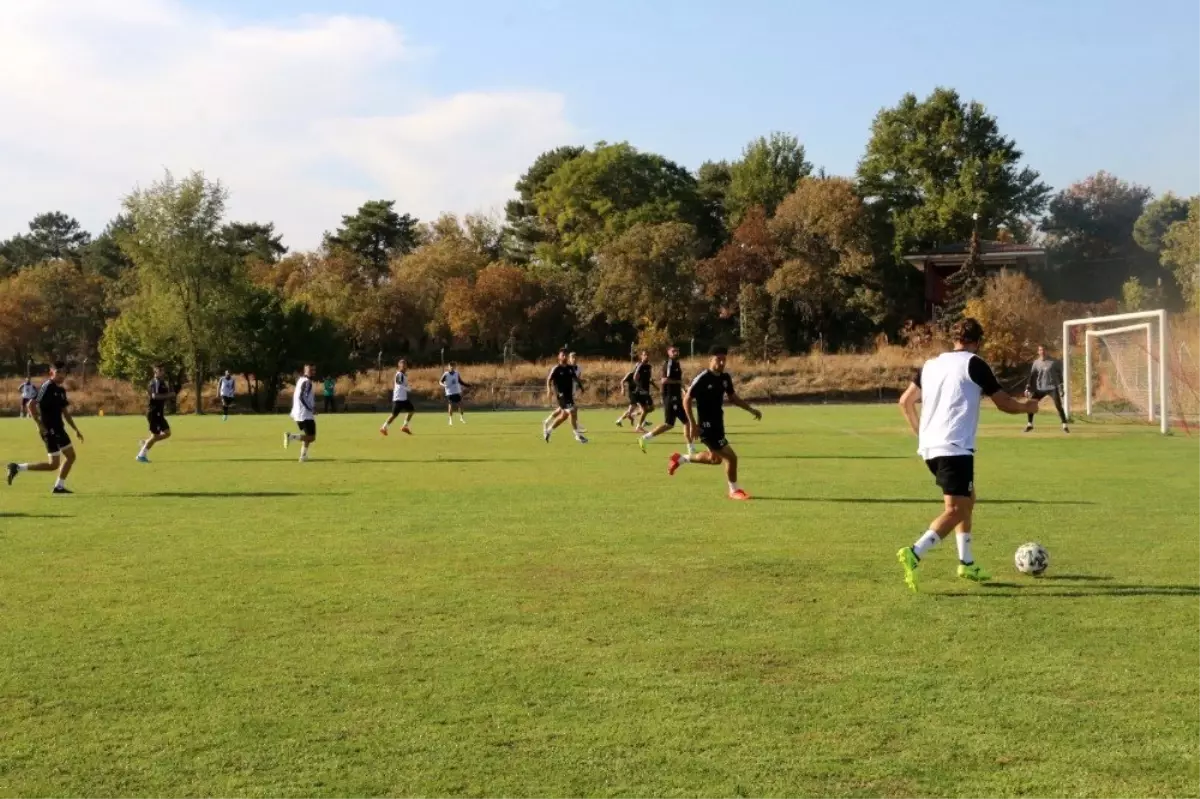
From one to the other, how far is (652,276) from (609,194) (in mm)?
10299

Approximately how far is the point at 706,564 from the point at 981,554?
2263 millimetres

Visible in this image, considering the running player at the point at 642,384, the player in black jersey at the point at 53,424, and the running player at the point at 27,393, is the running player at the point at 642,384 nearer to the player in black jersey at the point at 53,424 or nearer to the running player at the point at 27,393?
the running player at the point at 27,393

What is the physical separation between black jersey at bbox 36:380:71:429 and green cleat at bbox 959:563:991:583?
Answer: 1173cm

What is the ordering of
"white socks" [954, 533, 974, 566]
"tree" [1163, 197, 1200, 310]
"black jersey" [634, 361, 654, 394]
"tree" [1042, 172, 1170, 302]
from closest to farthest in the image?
1. "white socks" [954, 533, 974, 566]
2. "black jersey" [634, 361, 654, 394]
3. "tree" [1163, 197, 1200, 310]
4. "tree" [1042, 172, 1170, 302]

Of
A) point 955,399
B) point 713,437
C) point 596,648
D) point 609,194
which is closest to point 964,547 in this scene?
point 955,399

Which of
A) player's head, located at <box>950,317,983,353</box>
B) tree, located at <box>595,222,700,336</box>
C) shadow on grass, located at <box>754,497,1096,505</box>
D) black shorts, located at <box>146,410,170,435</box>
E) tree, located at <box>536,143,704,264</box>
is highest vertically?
tree, located at <box>536,143,704,264</box>

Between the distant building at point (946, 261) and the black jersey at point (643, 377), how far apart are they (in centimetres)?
4274

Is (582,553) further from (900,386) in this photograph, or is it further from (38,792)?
(900,386)

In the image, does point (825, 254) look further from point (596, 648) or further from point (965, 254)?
point (596, 648)

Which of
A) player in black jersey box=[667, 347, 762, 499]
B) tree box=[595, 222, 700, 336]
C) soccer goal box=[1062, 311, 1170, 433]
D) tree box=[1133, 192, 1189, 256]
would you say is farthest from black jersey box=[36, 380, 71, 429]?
tree box=[1133, 192, 1189, 256]

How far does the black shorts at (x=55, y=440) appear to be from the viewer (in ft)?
49.8

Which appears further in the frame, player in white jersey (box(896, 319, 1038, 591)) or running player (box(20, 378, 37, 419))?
running player (box(20, 378, 37, 419))

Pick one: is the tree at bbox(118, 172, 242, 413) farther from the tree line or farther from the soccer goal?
the soccer goal

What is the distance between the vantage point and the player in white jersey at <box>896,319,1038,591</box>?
8109 millimetres
